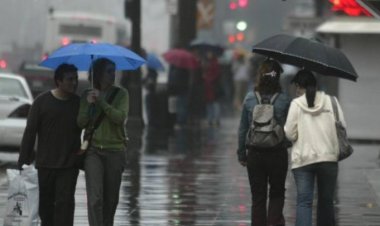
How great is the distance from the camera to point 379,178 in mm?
17188

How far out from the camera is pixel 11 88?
22516 millimetres

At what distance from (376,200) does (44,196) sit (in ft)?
18.6

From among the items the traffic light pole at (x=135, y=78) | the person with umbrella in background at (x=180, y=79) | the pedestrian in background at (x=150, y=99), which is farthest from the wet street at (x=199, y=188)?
the person with umbrella in background at (x=180, y=79)

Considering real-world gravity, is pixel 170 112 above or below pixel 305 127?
below

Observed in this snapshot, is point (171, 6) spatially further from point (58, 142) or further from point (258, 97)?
point (58, 142)

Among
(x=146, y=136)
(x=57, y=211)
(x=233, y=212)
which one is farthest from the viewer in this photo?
(x=146, y=136)

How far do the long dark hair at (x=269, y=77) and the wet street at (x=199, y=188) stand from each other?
2.18 metres

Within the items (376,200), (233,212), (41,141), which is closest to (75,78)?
(41,141)

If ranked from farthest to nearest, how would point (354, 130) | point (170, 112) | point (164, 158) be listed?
point (170, 112)
point (354, 130)
point (164, 158)

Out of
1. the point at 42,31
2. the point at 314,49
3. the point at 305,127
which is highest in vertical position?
the point at 314,49

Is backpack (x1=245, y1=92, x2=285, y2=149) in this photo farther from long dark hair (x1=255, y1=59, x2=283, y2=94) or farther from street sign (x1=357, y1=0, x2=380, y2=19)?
street sign (x1=357, y1=0, x2=380, y2=19)

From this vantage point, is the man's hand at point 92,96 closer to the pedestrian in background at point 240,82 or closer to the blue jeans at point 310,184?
the blue jeans at point 310,184

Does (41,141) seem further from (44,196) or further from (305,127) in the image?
(305,127)

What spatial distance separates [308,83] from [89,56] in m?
2.16
